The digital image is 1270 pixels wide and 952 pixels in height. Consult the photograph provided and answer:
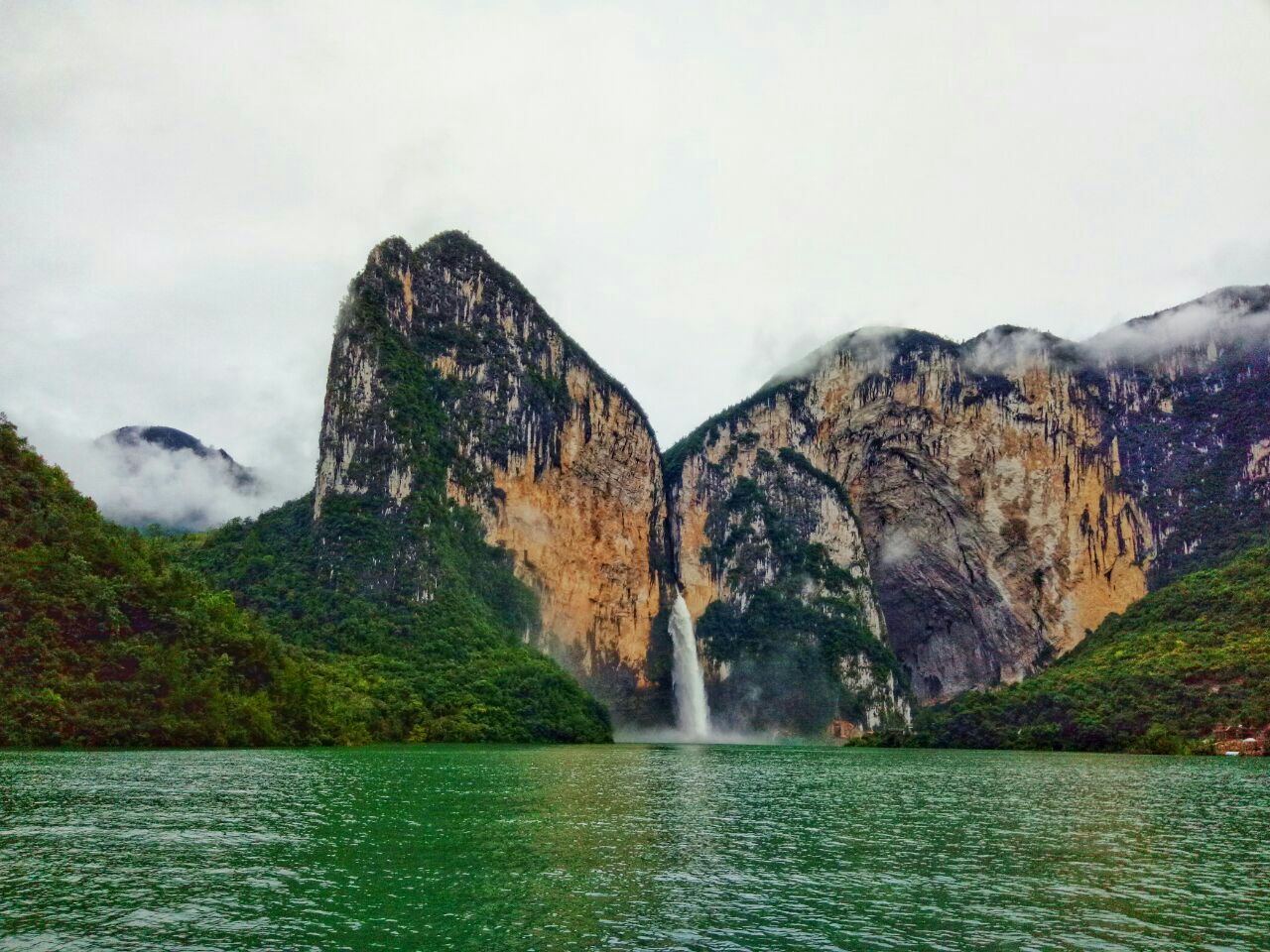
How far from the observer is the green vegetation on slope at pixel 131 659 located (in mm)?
43438

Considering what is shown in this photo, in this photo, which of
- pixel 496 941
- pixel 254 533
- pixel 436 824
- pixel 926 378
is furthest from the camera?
pixel 926 378

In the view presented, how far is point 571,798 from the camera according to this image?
28.6 m

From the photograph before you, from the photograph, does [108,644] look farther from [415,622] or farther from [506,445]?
[506,445]

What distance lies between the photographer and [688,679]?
355 feet

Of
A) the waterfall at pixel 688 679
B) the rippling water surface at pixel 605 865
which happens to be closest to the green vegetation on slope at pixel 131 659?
the rippling water surface at pixel 605 865

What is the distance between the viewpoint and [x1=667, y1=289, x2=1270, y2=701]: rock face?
113000 mm

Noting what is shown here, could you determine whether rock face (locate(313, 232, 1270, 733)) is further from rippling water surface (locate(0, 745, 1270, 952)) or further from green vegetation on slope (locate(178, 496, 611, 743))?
rippling water surface (locate(0, 745, 1270, 952))

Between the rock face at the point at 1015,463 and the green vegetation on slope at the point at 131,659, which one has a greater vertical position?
the rock face at the point at 1015,463

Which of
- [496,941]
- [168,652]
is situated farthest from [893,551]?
[496,941]

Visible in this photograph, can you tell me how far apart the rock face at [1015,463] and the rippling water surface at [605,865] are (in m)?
84.9

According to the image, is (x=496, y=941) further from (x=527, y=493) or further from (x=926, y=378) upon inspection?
(x=926, y=378)

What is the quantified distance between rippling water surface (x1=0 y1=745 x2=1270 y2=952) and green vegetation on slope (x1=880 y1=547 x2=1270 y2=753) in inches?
1226

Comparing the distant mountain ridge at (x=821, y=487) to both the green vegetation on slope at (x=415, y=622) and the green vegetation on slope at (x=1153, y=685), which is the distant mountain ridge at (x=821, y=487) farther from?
the green vegetation on slope at (x=1153, y=685)

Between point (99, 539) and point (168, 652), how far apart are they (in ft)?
26.7
